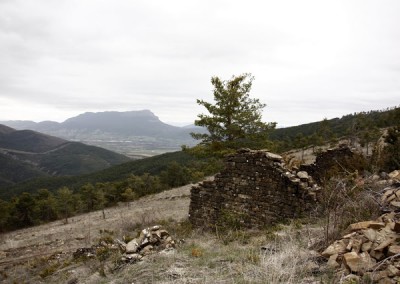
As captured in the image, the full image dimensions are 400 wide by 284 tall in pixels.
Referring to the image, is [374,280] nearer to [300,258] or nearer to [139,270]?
[300,258]

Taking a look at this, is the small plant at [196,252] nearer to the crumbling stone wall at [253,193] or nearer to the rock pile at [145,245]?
the rock pile at [145,245]

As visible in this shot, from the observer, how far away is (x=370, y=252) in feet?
14.4

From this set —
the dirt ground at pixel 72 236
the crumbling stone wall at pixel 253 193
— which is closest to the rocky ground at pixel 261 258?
the crumbling stone wall at pixel 253 193

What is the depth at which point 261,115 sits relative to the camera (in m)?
20.6

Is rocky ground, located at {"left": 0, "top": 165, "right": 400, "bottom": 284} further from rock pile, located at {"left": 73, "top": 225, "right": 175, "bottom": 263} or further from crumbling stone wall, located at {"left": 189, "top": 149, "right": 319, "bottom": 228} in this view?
crumbling stone wall, located at {"left": 189, "top": 149, "right": 319, "bottom": 228}

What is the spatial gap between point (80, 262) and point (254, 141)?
14.0 m

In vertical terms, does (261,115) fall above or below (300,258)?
above

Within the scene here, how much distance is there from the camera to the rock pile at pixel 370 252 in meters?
3.87

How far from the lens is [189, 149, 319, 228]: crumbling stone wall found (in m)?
8.89

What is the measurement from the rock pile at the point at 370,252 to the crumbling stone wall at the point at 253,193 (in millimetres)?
3513

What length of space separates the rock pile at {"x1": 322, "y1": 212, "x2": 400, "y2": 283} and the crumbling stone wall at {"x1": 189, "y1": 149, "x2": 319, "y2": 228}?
351cm

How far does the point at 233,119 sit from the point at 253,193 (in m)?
11.0

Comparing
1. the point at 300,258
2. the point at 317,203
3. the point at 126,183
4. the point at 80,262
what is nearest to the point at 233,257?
the point at 300,258

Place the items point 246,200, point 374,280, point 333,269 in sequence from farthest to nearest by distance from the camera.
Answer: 1. point 246,200
2. point 333,269
3. point 374,280
